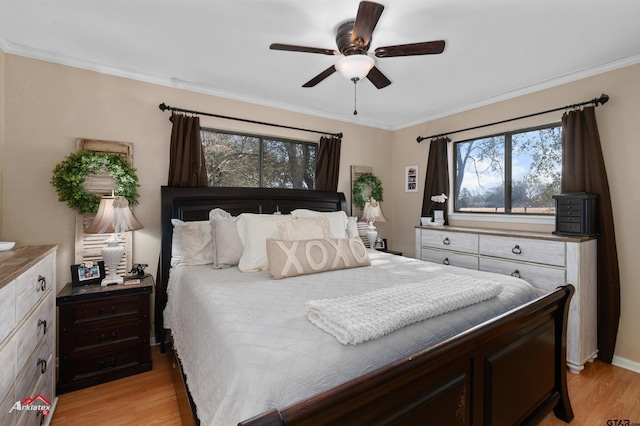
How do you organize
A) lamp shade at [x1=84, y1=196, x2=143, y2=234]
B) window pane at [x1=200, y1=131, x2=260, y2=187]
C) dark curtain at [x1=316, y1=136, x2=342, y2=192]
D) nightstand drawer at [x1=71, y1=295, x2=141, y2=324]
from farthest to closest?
dark curtain at [x1=316, y1=136, x2=342, y2=192]
window pane at [x1=200, y1=131, x2=260, y2=187]
lamp shade at [x1=84, y1=196, x2=143, y2=234]
nightstand drawer at [x1=71, y1=295, x2=141, y2=324]

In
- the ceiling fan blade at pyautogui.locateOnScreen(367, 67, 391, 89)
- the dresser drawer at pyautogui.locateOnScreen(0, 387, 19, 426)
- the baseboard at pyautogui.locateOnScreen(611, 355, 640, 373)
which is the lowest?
the baseboard at pyautogui.locateOnScreen(611, 355, 640, 373)

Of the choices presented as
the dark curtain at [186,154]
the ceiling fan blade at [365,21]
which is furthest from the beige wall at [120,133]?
the ceiling fan blade at [365,21]

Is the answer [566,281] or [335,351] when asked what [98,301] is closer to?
[335,351]

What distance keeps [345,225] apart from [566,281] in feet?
6.30

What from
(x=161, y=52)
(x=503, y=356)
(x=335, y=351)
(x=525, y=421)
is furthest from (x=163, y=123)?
(x=525, y=421)

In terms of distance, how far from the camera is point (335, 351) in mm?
1065

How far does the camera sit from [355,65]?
1.94 metres

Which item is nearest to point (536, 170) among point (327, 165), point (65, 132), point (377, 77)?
point (377, 77)

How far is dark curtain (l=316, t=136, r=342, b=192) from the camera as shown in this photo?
12.7 feet

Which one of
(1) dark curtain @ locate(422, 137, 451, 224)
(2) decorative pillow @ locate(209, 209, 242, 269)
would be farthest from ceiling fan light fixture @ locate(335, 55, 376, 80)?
(1) dark curtain @ locate(422, 137, 451, 224)

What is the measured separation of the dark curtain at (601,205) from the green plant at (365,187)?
217 centimetres

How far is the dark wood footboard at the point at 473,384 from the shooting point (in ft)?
2.83

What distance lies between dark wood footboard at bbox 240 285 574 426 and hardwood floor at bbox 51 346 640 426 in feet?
1.35

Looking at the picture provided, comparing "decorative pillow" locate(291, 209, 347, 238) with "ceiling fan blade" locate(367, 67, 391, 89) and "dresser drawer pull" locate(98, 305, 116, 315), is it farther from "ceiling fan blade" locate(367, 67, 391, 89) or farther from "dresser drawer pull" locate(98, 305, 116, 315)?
"dresser drawer pull" locate(98, 305, 116, 315)
